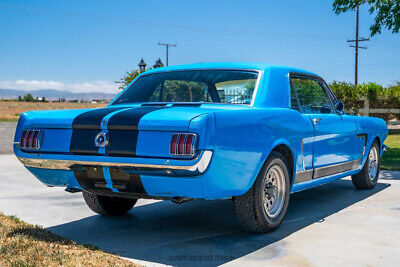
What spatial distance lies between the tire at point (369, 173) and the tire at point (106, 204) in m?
3.35

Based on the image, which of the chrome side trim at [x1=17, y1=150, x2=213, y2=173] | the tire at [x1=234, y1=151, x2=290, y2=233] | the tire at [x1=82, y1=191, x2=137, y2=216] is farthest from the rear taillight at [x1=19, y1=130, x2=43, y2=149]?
the tire at [x1=234, y1=151, x2=290, y2=233]

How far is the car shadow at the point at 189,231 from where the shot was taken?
3.97 metres

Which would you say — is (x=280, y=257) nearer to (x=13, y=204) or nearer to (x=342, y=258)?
(x=342, y=258)

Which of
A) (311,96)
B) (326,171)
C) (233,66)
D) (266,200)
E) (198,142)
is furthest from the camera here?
(311,96)

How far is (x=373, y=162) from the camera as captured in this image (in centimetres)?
734

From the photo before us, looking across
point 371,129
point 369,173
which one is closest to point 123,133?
point 371,129

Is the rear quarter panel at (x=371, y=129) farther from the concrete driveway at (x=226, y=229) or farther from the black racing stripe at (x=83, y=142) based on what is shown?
the black racing stripe at (x=83, y=142)

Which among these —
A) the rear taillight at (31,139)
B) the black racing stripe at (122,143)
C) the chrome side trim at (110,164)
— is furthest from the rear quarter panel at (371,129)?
the rear taillight at (31,139)

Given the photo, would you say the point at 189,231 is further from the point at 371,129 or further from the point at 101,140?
the point at 371,129

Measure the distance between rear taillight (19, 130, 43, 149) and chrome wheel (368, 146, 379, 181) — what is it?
4659mm

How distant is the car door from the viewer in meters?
5.40

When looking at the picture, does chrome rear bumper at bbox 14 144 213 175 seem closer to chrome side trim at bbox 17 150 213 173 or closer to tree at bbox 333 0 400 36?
chrome side trim at bbox 17 150 213 173

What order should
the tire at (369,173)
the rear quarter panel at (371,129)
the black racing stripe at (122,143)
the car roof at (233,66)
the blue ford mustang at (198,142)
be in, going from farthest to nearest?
1. the tire at (369,173)
2. the rear quarter panel at (371,129)
3. the car roof at (233,66)
4. the black racing stripe at (122,143)
5. the blue ford mustang at (198,142)

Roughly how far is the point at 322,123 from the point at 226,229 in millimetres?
1619
